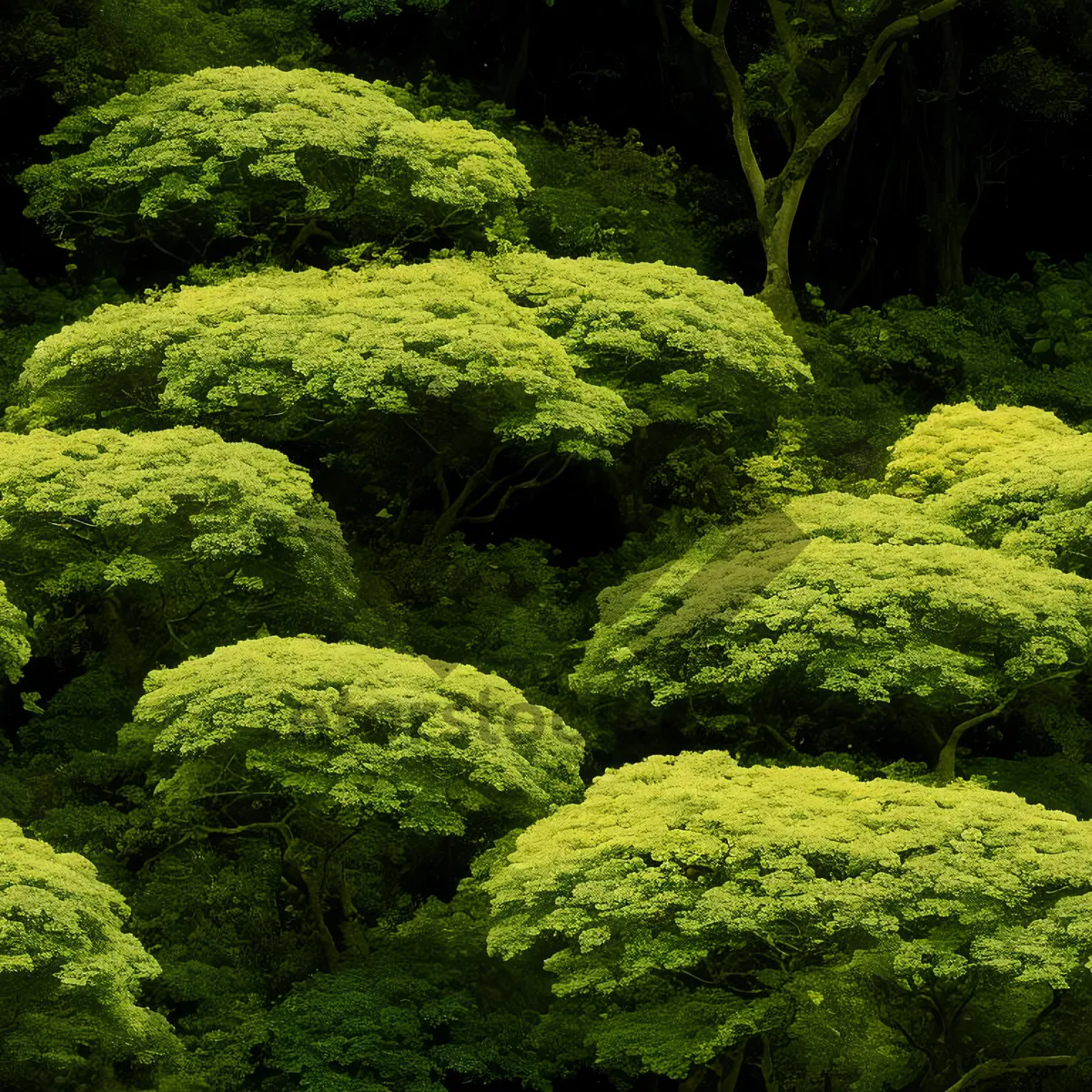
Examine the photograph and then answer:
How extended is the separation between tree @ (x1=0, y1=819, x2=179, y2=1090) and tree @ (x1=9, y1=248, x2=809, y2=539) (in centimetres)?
591

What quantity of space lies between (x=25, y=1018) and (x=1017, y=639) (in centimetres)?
809

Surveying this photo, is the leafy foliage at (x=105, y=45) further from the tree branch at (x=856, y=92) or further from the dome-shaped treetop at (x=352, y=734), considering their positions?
the dome-shaped treetop at (x=352, y=734)

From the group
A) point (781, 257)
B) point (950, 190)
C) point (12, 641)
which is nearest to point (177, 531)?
point (12, 641)

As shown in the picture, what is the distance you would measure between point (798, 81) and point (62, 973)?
1819cm

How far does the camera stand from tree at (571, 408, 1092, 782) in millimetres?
16250

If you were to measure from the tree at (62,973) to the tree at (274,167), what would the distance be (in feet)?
30.2

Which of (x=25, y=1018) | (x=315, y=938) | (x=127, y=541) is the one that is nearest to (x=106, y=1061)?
(x=25, y=1018)

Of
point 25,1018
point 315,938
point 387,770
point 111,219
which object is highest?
point 111,219

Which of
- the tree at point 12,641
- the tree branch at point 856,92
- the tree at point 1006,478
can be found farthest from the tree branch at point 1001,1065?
the tree branch at point 856,92

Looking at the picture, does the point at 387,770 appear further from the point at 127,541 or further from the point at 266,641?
the point at 127,541

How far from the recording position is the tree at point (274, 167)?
69.6ft

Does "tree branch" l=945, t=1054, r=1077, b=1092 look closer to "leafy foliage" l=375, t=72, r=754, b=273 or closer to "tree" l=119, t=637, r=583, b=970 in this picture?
"tree" l=119, t=637, r=583, b=970

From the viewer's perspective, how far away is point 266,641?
15898mm

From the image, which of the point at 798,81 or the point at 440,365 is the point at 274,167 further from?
the point at 798,81
